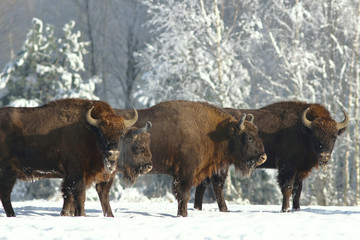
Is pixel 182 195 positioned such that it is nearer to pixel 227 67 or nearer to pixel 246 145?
Answer: pixel 246 145

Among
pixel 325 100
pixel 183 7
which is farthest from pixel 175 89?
pixel 325 100

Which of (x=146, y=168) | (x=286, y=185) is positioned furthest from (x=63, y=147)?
(x=286, y=185)

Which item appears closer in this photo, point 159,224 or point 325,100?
point 159,224

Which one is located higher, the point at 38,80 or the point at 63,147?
the point at 38,80

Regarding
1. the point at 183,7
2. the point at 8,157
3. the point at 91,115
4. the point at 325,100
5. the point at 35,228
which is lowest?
the point at 35,228

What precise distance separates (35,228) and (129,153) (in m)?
2.56

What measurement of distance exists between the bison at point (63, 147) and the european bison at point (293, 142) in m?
2.94

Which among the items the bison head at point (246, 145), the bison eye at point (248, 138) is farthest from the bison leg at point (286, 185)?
the bison eye at point (248, 138)

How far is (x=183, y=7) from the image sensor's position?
24.2m

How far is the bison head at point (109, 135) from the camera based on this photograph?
10.3 metres

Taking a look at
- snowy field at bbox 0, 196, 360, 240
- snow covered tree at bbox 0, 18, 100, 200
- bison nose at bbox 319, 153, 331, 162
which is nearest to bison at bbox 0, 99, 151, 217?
snowy field at bbox 0, 196, 360, 240

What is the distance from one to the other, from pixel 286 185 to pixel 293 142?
3.06 ft

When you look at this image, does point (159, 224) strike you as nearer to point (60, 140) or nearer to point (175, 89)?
point (60, 140)

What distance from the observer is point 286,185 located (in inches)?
499
